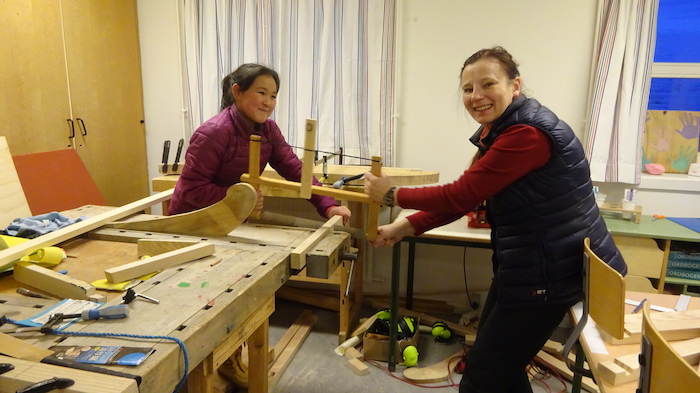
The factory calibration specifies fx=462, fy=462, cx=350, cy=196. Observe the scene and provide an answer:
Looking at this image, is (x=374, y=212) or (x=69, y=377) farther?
(x=374, y=212)

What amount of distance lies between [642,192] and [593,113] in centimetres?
60

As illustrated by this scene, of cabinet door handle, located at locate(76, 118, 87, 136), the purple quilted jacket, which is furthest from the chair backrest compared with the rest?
cabinet door handle, located at locate(76, 118, 87, 136)

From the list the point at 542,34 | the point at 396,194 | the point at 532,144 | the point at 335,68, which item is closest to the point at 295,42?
the point at 335,68

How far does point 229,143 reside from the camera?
172 centimetres

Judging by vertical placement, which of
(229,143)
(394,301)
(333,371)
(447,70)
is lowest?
(333,371)

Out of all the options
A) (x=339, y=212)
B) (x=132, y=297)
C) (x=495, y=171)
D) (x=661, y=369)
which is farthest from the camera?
(x=339, y=212)

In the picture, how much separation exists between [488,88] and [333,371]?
1732 mm

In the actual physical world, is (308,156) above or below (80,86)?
below

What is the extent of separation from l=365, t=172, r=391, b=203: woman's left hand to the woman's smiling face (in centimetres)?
36

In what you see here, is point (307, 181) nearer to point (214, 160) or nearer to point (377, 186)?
point (377, 186)

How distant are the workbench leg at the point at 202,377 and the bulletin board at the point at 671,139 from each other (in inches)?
117

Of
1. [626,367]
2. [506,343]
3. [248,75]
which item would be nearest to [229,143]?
[248,75]

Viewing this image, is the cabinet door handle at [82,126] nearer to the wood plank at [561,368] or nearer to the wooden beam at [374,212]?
the wooden beam at [374,212]

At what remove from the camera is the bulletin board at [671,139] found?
2910 millimetres
